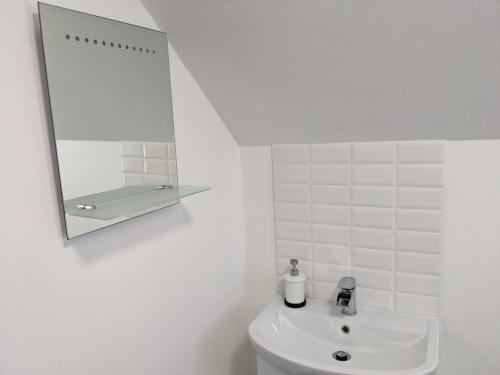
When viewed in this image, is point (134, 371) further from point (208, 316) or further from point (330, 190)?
point (330, 190)

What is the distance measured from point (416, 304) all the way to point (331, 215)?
1.39 ft

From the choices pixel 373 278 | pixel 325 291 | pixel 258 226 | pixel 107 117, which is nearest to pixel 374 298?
pixel 373 278

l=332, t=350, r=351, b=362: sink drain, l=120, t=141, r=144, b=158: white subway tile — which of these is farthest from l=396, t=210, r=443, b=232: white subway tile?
l=120, t=141, r=144, b=158: white subway tile

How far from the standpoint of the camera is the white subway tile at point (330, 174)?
1.46m

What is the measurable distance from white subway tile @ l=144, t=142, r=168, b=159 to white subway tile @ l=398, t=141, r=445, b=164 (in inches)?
30.3

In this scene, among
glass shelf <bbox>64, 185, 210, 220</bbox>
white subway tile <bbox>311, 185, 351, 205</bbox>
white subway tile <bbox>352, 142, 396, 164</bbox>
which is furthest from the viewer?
white subway tile <bbox>311, 185, 351, 205</bbox>

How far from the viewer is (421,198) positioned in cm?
135

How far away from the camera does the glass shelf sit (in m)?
0.96

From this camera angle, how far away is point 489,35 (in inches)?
38.6

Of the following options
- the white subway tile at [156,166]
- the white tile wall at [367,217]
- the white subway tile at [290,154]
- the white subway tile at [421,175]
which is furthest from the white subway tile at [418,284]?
the white subway tile at [156,166]

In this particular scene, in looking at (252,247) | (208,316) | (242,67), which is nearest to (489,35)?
(242,67)

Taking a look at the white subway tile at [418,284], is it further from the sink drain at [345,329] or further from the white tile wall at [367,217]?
the sink drain at [345,329]

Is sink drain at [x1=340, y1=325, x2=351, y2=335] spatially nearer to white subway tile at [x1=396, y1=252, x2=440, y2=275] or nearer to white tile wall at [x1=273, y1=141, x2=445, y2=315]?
white tile wall at [x1=273, y1=141, x2=445, y2=315]

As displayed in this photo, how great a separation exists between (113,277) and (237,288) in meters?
0.72
